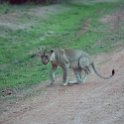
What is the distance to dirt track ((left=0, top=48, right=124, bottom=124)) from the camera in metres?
8.92

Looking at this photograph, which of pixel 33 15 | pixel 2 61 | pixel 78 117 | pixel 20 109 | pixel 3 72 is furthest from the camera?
pixel 33 15

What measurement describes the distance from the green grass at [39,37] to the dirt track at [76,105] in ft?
6.31

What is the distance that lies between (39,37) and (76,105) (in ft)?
38.7

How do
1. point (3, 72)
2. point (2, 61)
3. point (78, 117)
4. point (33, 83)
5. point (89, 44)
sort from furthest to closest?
point (89, 44) < point (2, 61) < point (3, 72) < point (33, 83) < point (78, 117)

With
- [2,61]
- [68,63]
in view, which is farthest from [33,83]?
[2,61]

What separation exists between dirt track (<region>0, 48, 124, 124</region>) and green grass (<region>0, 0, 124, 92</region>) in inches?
75.7

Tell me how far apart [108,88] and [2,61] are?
685cm

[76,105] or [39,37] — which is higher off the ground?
[39,37]

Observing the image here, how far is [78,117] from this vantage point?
8.98m

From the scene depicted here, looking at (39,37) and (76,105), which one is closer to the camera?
(76,105)

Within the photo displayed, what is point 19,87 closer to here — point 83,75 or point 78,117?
point 83,75

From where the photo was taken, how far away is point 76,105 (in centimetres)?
991

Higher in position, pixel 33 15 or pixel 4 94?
pixel 33 15

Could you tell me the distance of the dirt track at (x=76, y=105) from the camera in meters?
8.92
